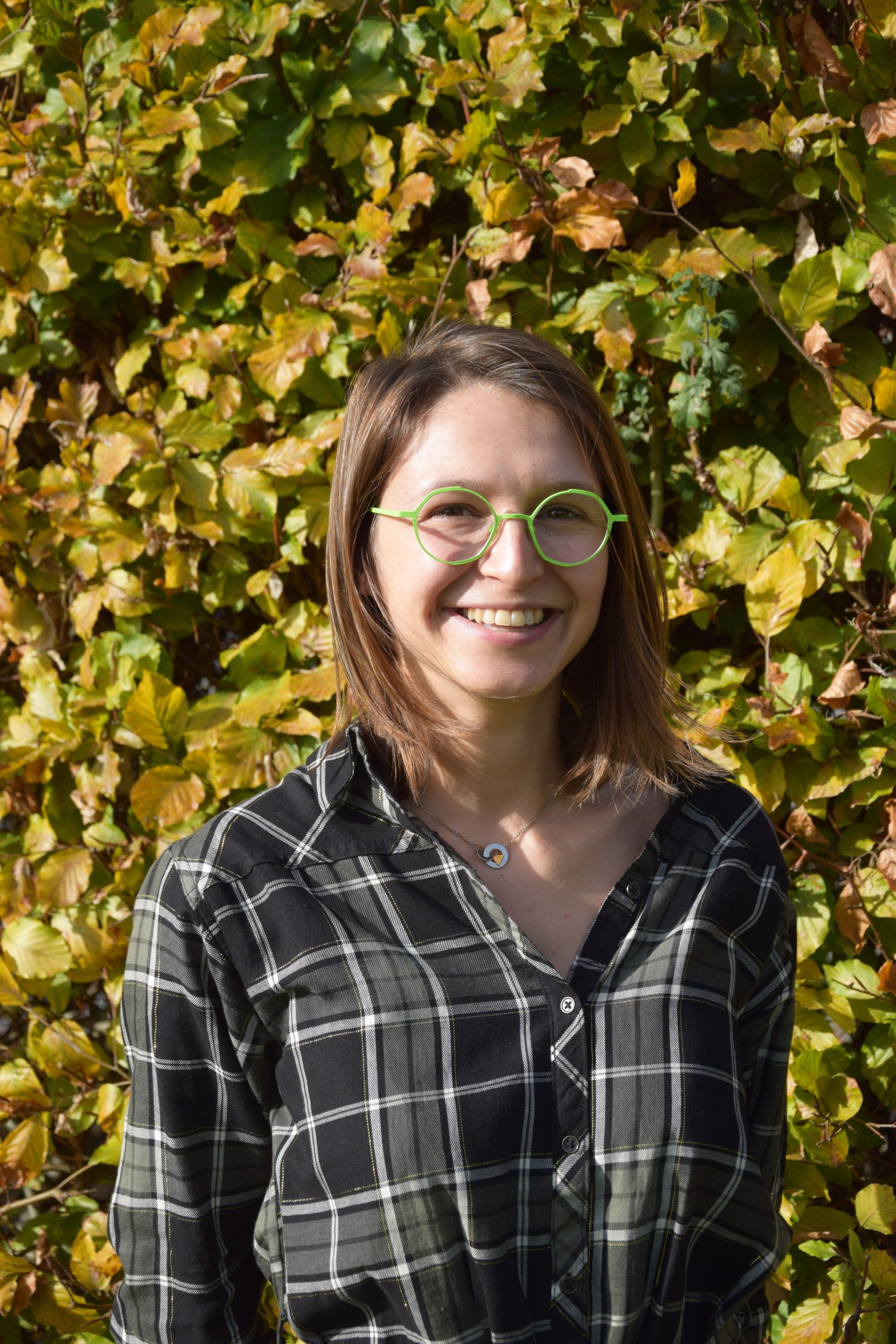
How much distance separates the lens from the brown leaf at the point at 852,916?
1904mm

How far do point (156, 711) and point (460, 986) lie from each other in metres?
1.00

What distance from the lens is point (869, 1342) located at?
1924 mm

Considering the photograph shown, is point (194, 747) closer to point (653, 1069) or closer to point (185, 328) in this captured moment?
point (185, 328)

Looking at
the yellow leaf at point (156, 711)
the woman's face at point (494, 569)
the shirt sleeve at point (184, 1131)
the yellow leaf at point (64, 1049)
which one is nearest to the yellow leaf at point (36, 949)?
the yellow leaf at point (64, 1049)

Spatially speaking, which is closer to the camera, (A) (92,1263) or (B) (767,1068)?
(B) (767,1068)

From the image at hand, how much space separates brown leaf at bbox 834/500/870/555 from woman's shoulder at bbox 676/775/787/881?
50 centimetres

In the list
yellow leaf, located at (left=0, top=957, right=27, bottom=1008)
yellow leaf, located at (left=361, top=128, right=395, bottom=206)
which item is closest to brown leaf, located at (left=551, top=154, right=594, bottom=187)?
yellow leaf, located at (left=361, top=128, right=395, bottom=206)

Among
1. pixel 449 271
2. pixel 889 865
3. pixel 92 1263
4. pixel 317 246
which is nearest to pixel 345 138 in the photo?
pixel 317 246

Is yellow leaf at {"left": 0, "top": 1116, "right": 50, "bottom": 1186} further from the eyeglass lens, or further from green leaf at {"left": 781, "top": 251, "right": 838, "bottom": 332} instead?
green leaf at {"left": 781, "top": 251, "right": 838, "bottom": 332}

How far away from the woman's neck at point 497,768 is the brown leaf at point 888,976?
2.19 ft

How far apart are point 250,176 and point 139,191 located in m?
0.25

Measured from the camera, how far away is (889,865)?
73.5 inches

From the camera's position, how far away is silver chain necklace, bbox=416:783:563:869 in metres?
1.59

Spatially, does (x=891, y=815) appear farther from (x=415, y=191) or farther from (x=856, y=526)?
(x=415, y=191)
